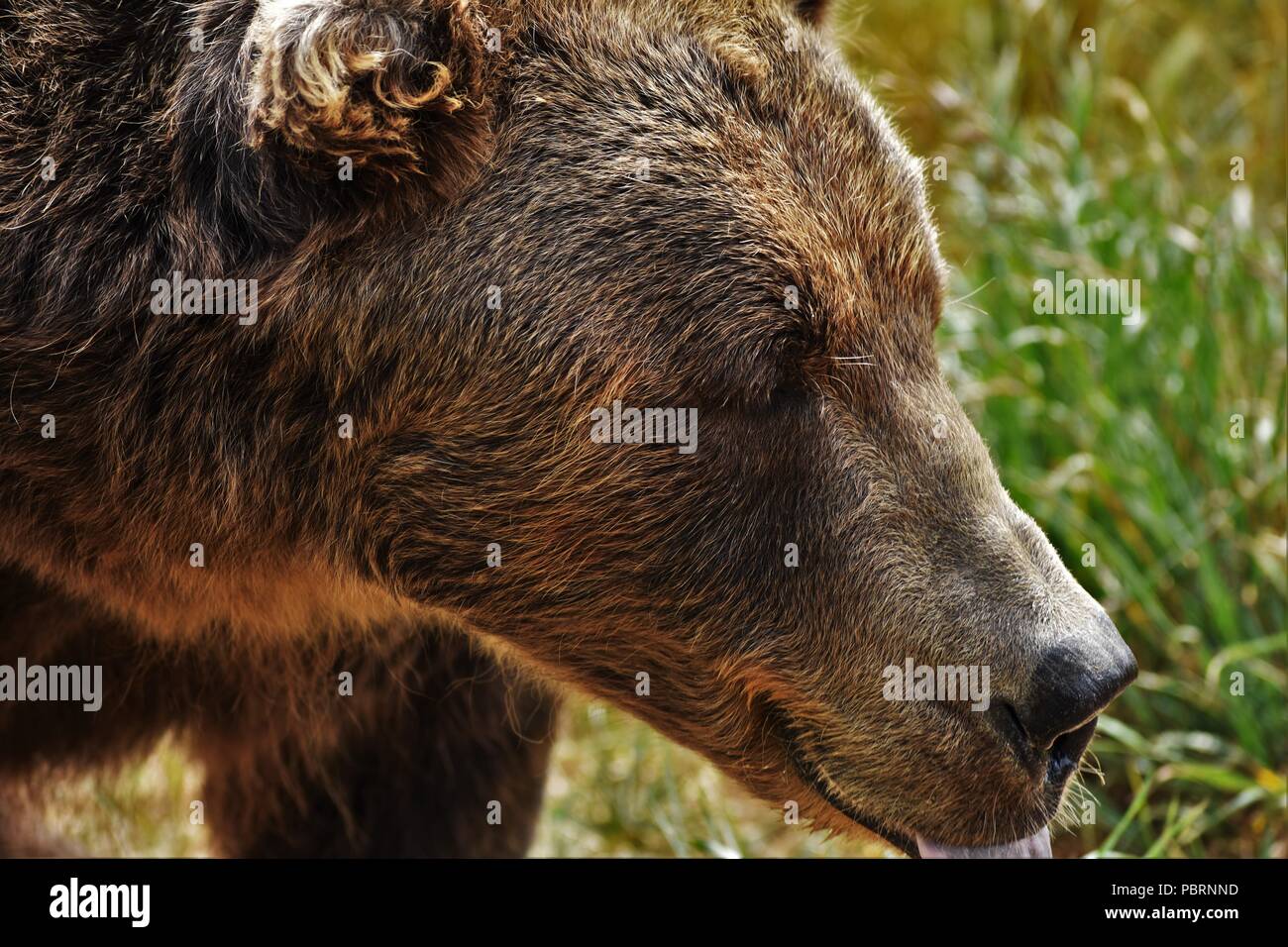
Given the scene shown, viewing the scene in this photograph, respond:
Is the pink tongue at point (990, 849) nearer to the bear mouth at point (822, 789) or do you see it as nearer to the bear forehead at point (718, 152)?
the bear mouth at point (822, 789)

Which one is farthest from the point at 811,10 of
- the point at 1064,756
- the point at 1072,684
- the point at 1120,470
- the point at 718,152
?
the point at 1120,470

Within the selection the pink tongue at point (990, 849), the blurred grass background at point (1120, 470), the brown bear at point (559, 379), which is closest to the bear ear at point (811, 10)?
the brown bear at point (559, 379)

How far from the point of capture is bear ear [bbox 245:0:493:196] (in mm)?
2486

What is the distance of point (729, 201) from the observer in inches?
108

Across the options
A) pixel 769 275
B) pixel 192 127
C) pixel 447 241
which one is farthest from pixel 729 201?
pixel 192 127

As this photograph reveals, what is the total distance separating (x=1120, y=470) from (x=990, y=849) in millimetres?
2398

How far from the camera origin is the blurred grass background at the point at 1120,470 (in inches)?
178

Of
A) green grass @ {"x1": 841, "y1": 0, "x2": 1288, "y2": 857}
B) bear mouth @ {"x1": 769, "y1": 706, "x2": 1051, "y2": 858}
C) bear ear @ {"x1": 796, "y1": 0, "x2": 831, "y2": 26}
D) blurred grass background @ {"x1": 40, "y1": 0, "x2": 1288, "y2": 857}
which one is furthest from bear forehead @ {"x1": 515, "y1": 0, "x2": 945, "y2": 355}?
green grass @ {"x1": 841, "y1": 0, "x2": 1288, "y2": 857}

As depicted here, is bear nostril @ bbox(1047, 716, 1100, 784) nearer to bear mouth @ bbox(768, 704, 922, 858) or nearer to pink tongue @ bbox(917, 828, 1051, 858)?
pink tongue @ bbox(917, 828, 1051, 858)

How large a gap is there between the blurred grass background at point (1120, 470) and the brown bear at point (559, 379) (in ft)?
3.49

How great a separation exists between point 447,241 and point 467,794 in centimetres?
162

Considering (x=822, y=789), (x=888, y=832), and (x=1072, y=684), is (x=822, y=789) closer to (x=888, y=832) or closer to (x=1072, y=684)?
(x=888, y=832)

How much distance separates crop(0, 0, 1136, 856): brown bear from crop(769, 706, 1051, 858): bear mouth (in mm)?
11
